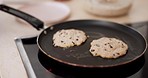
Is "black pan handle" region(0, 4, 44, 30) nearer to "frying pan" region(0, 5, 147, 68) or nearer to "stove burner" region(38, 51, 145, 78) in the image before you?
"frying pan" region(0, 5, 147, 68)

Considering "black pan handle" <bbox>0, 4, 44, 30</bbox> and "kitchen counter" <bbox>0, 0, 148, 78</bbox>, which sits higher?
"black pan handle" <bbox>0, 4, 44, 30</bbox>

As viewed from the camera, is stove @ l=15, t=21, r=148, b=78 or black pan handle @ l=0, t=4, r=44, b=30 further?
black pan handle @ l=0, t=4, r=44, b=30

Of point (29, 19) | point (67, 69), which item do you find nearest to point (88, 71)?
point (67, 69)

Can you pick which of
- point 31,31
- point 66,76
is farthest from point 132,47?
point 31,31

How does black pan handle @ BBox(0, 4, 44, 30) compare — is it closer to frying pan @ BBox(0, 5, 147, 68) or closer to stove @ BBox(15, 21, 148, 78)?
frying pan @ BBox(0, 5, 147, 68)

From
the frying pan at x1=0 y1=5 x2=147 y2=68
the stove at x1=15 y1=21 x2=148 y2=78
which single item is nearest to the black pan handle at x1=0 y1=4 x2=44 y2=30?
the frying pan at x1=0 y1=5 x2=147 y2=68

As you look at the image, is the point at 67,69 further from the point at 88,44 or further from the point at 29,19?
the point at 29,19

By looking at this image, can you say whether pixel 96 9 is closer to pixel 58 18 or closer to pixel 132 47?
pixel 58 18

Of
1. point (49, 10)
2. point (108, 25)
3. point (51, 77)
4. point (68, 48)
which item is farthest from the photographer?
point (49, 10)
